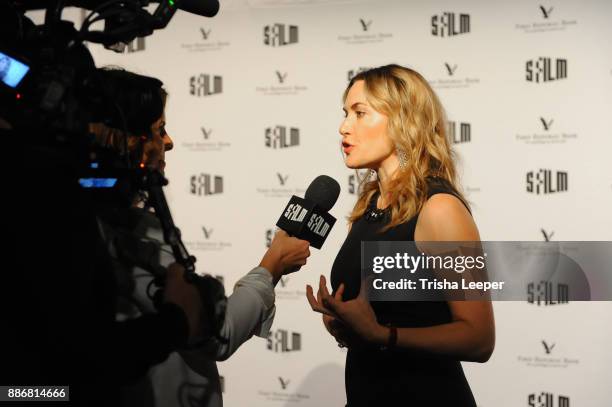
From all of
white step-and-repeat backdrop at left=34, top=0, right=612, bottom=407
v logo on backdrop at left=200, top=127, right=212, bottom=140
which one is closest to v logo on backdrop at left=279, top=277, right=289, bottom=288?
white step-and-repeat backdrop at left=34, top=0, right=612, bottom=407

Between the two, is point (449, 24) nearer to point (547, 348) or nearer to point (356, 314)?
point (547, 348)

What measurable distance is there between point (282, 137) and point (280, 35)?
559 millimetres

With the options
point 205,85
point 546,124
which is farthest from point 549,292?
point 205,85

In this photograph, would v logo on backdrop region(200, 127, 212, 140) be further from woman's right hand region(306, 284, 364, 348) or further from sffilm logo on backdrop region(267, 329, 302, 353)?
woman's right hand region(306, 284, 364, 348)

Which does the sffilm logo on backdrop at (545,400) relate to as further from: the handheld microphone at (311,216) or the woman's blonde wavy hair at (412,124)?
the handheld microphone at (311,216)

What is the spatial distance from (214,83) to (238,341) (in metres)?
2.37

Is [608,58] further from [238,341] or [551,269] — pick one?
[238,341]

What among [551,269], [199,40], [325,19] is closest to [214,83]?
[199,40]

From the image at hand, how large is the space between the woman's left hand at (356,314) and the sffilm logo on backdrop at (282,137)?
1776mm

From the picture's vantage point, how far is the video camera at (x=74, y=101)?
81cm

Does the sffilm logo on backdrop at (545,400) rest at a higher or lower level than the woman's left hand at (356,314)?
lower

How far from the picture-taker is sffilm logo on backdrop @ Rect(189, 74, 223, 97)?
10.6ft

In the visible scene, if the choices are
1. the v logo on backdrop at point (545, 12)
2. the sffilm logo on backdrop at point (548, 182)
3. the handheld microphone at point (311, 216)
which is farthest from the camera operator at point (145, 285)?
the v logo on backdrop at point (545, 12)

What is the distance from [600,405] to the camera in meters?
2.72
